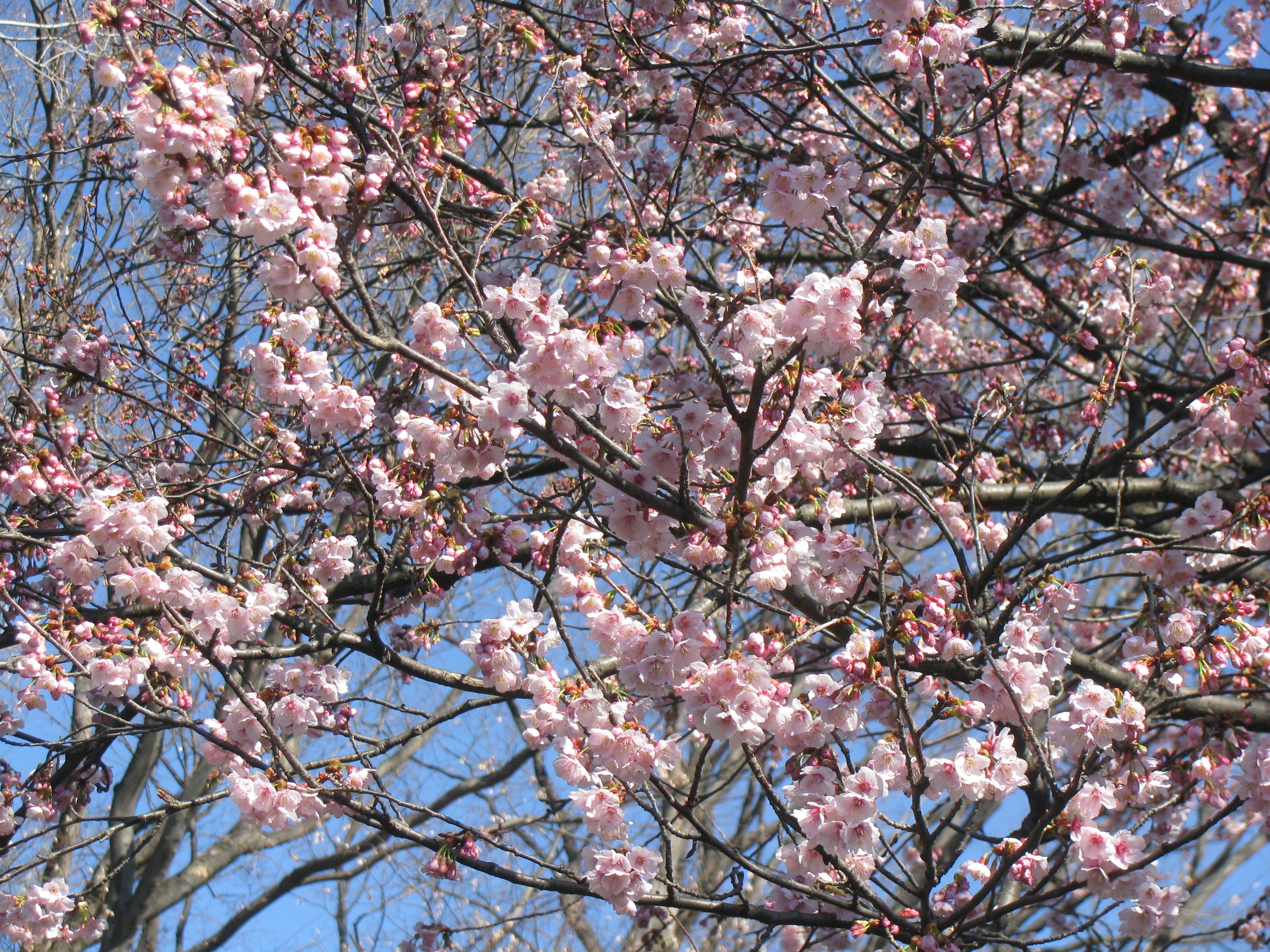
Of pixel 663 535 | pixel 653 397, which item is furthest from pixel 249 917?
pixel 663 535

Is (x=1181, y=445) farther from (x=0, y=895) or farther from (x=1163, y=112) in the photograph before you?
(x=0, y=895)

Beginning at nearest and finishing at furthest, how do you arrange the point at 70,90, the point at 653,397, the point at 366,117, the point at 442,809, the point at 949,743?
the point at 366,117 → the point at 653,397 → the point at 70,90 → the point at 442,809 → the point at 949,743

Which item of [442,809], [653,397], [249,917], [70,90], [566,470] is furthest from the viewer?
[442,809]

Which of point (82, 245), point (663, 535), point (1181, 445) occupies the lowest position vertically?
point (663, 535)

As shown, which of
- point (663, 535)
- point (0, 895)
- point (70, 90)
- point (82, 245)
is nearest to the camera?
point (663, 535)

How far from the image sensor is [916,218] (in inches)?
123

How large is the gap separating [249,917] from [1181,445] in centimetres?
774

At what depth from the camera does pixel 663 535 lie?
307 centimetres

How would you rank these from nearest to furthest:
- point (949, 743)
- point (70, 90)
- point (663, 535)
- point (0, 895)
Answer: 1. point (663, 535)
2. point (0, 895)
3. point (70, 90)
4. point (949, 743)

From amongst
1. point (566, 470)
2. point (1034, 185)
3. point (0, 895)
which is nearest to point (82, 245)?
point (566, 470)

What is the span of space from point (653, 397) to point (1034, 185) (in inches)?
161

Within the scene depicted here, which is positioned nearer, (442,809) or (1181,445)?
(1181,445)

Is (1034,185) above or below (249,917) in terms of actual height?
above

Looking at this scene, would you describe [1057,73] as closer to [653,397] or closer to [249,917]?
[653,397]
